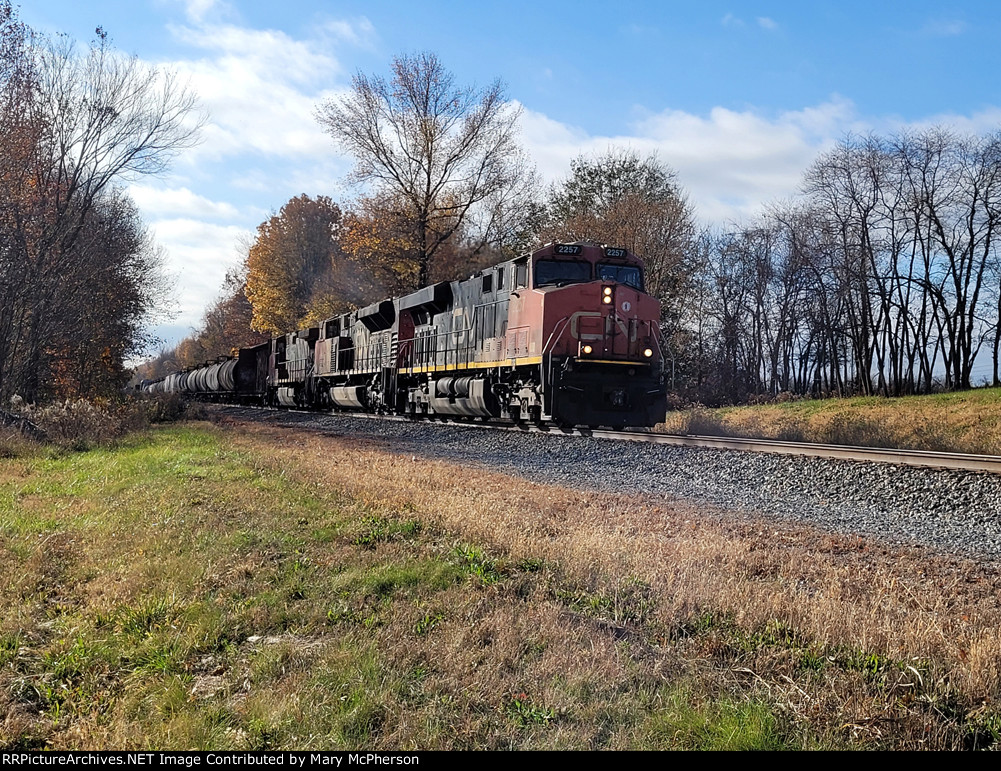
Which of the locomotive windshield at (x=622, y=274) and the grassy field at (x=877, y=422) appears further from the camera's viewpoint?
the locomotive windshield at (x=622, y=274)

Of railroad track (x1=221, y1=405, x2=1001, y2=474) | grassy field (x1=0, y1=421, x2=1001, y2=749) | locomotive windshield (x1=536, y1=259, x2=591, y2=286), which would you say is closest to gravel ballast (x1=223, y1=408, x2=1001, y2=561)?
railroad track (x1=221, y1=405, x2=1001, y2=474)

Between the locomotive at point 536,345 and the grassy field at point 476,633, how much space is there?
23.6 ft

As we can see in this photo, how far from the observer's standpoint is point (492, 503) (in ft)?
25.0

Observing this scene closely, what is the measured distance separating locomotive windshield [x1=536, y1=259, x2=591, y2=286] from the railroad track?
288 centimetres

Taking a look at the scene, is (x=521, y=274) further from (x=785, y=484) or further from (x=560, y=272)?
(x=785, y=484)

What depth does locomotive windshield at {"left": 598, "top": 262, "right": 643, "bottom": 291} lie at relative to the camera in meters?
15.7

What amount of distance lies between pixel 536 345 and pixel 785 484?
624cm

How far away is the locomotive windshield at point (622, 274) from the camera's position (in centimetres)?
1567

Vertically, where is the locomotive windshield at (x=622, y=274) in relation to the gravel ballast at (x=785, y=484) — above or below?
above

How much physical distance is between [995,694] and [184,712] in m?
3.42

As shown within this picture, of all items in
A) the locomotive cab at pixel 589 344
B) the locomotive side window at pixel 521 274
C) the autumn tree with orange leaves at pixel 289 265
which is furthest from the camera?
the autumn tree with orange leaves at pixel 289 265

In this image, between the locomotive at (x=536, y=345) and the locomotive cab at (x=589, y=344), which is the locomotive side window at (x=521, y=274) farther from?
the locomotive cab at (x=589, y=344)

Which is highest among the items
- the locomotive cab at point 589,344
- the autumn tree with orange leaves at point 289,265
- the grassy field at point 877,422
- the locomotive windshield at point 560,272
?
the autumn tree with orange leaves at point 289,265

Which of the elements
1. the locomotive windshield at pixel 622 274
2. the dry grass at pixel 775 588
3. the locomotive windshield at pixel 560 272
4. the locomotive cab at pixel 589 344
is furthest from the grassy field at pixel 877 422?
the dry grass at pixel 775 588
